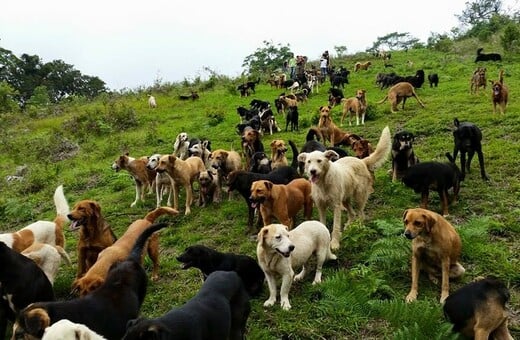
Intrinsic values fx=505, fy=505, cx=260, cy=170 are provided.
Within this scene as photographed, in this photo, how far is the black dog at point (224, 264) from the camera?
22.5 ft

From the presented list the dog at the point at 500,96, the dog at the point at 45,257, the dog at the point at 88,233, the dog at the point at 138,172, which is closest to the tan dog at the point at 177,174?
the dog at the point at 138,172

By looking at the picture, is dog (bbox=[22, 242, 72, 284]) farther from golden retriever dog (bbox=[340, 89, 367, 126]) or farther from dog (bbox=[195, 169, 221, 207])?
golden retriever dog (bbox=[340, 89, 367, 126])

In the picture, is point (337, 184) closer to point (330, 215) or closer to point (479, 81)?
point (330, 215)

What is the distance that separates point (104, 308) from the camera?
17.7 ft

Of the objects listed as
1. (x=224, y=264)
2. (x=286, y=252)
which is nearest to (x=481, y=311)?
(x=286, y=252)

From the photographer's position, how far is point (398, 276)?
23.6 feet

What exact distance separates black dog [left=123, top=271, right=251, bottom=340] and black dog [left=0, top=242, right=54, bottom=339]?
213cm

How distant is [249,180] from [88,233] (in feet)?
10.6

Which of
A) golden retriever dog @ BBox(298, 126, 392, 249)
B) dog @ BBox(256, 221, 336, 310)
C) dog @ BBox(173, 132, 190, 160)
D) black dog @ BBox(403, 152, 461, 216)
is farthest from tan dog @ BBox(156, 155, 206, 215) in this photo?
black dog @ BBox(403, 152, 461, 216)

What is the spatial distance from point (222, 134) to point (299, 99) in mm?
7297

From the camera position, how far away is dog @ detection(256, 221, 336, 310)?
6.64 meters

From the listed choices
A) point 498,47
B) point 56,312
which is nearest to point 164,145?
point 56,312

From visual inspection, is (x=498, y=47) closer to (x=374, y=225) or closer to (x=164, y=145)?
(x=164, y=145)

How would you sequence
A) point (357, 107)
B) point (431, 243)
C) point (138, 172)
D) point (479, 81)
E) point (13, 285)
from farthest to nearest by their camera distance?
point (479, 81)
point (357, 107)
point (138, 172)
point (431, 243)
point (13, 285)
